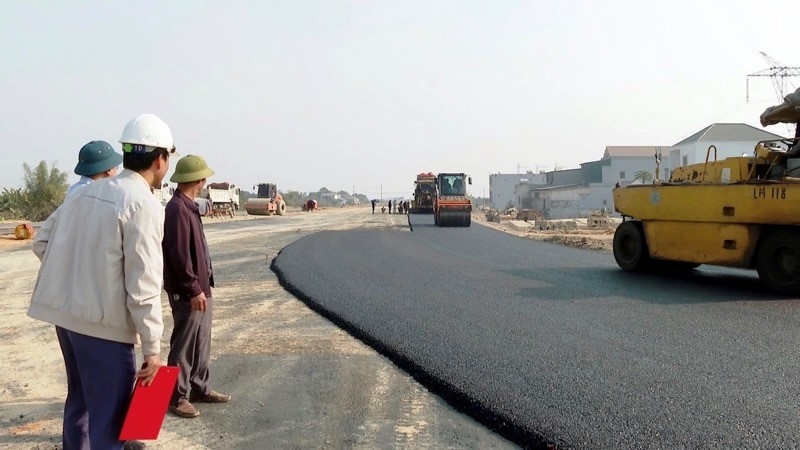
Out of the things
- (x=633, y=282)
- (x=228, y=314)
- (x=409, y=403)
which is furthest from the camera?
(x=633, y=282)

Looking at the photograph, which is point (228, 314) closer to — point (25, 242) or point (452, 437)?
point (452, 437)

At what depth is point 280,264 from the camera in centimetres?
1122

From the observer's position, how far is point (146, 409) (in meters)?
2.61

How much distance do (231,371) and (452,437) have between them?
6.77ft

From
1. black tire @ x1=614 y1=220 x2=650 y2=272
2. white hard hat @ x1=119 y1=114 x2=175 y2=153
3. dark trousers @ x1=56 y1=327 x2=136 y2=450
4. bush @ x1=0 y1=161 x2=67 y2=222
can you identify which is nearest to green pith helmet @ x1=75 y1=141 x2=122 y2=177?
white hard hat @ x1=119 y1=114 x2=175 y2=153

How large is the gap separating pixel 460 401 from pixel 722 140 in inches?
2167

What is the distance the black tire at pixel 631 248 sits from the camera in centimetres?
1034

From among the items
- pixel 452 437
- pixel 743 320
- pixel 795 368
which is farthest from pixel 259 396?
pixel 743 320

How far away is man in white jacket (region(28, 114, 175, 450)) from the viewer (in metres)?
2.51

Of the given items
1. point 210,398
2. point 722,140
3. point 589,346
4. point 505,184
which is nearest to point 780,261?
point 589,346

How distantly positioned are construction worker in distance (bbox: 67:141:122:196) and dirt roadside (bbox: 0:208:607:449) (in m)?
1.51

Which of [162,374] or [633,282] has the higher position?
[162,374]

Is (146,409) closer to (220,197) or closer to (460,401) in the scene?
(460,401)

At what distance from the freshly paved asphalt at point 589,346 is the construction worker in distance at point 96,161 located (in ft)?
8.37
